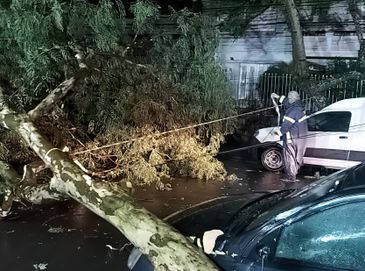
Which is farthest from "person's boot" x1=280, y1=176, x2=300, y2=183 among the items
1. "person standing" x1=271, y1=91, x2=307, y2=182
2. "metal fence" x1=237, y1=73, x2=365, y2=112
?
"metal fence" x1=237, y1=73, x2=365, y2=112

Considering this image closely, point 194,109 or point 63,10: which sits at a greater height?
point 63,10

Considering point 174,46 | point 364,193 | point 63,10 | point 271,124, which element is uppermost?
point 63,10

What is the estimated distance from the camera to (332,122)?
10.0 meters

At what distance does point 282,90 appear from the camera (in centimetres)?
1512

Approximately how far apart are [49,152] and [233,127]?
5246mm

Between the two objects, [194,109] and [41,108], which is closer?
[41,108]

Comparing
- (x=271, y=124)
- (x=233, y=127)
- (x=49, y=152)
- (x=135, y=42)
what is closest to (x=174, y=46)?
(x=135, y=42)

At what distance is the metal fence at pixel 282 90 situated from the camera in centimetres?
1364

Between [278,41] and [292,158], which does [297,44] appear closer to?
[278,41]

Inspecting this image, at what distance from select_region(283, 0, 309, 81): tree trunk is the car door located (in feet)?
38.1

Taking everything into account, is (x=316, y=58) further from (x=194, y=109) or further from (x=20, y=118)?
(x=20, y=118)

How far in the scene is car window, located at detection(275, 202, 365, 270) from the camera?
2.67 m

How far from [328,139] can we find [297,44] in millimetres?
5198

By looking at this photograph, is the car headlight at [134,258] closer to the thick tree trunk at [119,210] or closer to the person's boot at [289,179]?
the thick tree trunk at [119,210]
